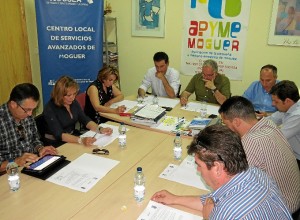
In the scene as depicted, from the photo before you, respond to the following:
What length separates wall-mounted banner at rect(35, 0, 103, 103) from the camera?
14.3 feet

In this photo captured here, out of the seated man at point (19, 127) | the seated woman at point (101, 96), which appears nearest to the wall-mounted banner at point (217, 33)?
the seated woman at point (101, 96)

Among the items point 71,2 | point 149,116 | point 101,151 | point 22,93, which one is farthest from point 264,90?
point 71,2

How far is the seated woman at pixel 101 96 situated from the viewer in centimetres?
343

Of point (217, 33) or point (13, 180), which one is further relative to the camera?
point (217, 33)

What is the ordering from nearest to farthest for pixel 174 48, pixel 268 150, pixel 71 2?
pixel 268 150 < pixel 71 2 < pixel 174 48

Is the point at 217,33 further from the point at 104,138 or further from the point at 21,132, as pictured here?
the point at 21,132

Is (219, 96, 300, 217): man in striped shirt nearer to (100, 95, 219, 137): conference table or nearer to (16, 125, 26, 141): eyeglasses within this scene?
(100, 95, 219, 137): conference table

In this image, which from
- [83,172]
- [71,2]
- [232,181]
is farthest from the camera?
[71,2]

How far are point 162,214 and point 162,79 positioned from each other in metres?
2.75

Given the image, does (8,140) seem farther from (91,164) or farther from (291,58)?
(291,58)

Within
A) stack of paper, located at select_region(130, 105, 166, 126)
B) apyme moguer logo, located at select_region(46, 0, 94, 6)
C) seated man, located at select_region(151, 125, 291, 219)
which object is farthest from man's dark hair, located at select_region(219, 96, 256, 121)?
apyme moguer logo, located at select_region(46, 0, 94, 6)

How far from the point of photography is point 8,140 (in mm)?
2338

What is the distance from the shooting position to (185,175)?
2.02 meters

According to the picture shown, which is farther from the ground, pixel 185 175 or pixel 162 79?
pixel 162 79
